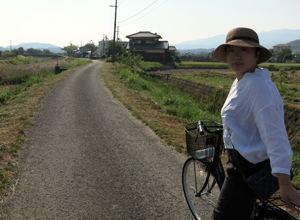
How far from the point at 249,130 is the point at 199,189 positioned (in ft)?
5.17

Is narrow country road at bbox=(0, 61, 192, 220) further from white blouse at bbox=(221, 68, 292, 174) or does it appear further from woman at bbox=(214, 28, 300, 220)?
white blouse at bbox=(221, 68, 292, 174)

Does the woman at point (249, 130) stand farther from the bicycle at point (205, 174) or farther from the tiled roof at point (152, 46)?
the tiled roof at point (152, 46)

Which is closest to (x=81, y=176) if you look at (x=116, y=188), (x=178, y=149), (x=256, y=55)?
(x=116, y=188)

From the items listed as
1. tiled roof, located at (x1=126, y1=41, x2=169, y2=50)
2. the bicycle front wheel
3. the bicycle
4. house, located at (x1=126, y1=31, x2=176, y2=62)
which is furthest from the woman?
tiled roof, located at (x1=126, y1=41, x2=169, y2=50)

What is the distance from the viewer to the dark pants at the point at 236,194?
195cm

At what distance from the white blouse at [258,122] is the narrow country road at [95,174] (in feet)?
6.23

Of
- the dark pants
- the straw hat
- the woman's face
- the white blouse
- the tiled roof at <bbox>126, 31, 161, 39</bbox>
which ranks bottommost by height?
the dark pants

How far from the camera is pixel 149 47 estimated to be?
56656mm

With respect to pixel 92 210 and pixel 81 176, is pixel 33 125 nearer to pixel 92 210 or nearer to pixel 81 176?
pixel 81 176

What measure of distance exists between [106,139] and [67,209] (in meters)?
3.09

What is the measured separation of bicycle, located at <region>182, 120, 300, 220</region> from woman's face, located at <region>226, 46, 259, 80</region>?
2.42 ft

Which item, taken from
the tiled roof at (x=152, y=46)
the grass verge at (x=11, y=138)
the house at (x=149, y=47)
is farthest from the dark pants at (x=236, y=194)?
the tiled roof at (x=152, y=46)

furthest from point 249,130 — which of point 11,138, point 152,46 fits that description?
point 152,46

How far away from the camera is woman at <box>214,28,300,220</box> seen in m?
1.62
